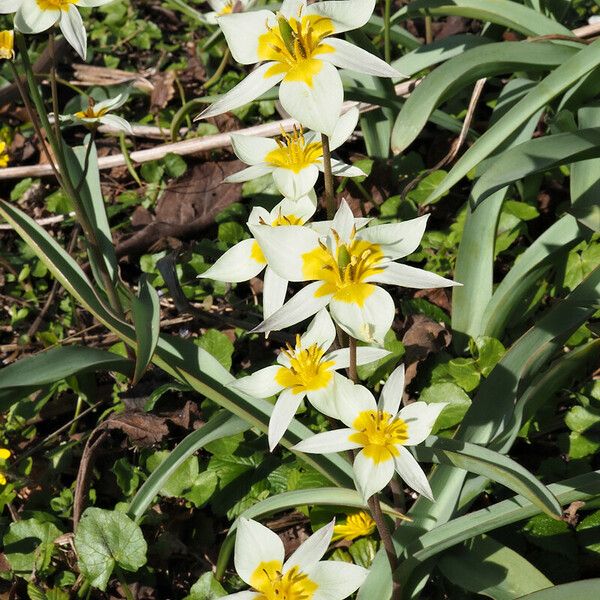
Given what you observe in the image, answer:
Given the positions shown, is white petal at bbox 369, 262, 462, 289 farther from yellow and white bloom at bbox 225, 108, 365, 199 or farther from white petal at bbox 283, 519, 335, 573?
white petal at bbox 283, 519, 335, 573

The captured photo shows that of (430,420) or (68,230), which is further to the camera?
(68,230)

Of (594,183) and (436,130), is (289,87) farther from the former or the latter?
(436,130)

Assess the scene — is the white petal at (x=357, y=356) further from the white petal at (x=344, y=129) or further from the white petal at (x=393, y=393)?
the white petal at (x=344, y=129)

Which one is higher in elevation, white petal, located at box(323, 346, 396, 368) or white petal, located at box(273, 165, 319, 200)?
white petal, located at box(273, 165, 319, 200)

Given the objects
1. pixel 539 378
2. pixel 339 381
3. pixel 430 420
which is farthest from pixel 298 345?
pixel 539 378

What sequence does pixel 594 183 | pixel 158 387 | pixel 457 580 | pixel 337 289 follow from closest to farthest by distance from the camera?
pixel 337 289 < pixel 457 580 < pixel 594 183 < pixel 158 387

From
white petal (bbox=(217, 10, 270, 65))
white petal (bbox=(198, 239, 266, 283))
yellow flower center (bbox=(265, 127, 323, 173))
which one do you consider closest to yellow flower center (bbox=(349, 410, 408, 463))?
white petal (bbox=(198, 239, 266, 283))

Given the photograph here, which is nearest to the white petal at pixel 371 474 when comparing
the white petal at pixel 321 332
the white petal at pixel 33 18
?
the white petal at pixel 321 332
